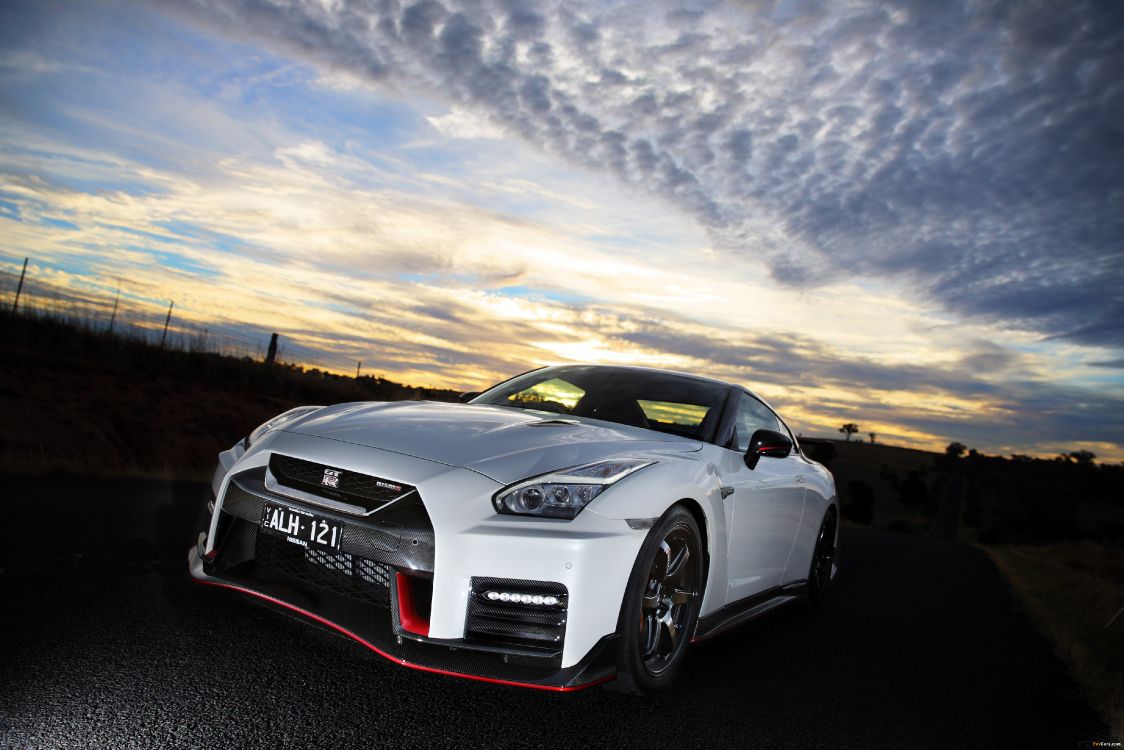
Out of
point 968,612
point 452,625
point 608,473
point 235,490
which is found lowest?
point 968,612

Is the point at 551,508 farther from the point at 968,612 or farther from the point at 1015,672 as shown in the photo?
the point at 968,612

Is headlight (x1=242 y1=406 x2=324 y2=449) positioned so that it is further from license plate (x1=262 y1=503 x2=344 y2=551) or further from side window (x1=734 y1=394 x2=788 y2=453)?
side window (x1=734 y1=394 x2=788 y2=453)

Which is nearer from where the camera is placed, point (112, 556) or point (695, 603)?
point (695, 603)

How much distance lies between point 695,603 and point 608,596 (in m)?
0.81

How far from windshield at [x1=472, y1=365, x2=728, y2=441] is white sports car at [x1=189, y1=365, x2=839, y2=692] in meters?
0.30

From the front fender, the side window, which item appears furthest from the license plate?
the side window

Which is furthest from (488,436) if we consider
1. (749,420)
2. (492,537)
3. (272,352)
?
(272,352)

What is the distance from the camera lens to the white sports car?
2.67 meters

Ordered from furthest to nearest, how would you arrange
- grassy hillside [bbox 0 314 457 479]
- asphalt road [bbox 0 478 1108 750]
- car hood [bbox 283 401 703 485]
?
1. grassy hillside [bbox 0 314 457 479]
2. car hood [bbox 283 401 703 485]
3. asphalt road [bbox 0 478 1108 750]

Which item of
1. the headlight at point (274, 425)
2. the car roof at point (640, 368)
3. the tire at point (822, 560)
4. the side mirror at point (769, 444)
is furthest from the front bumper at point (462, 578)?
the tire at point (822, 560)

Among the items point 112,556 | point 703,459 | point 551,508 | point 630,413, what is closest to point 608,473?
point 551,508

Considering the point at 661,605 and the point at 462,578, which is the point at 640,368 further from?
the point at 462,578

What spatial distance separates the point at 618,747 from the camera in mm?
2645

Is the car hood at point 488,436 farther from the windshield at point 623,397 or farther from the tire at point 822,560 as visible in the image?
the tire at point 822,560
